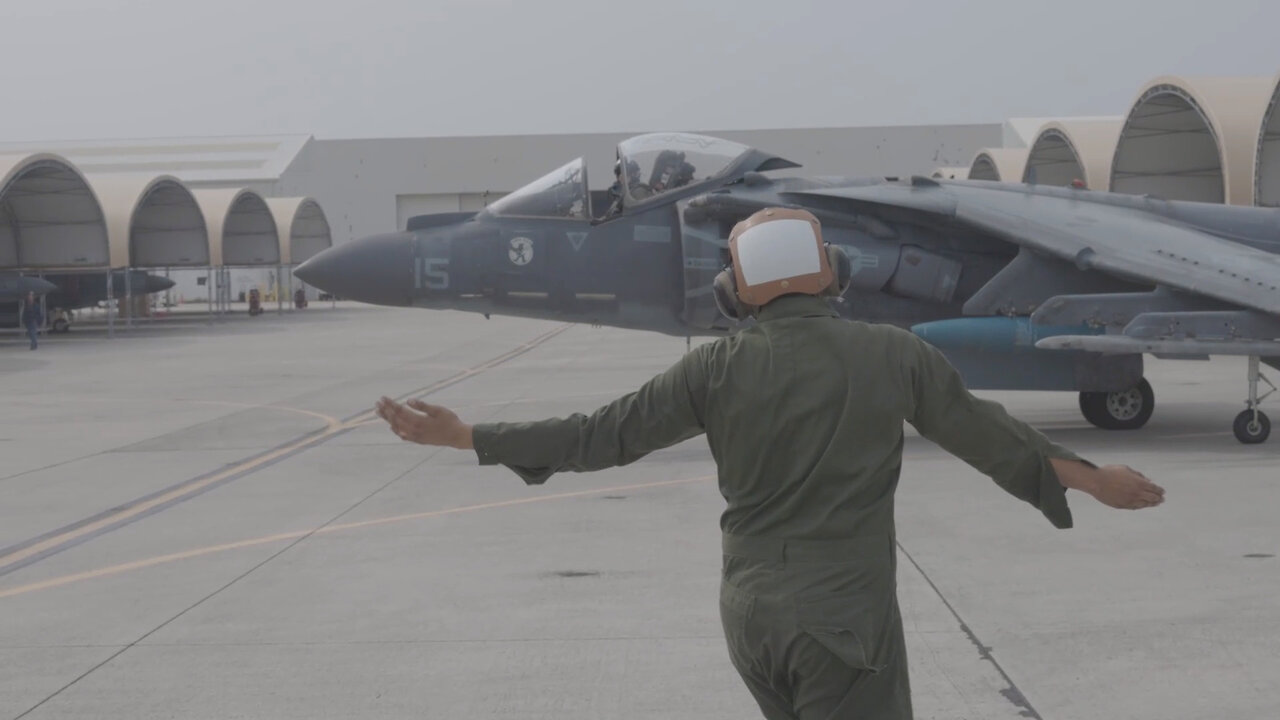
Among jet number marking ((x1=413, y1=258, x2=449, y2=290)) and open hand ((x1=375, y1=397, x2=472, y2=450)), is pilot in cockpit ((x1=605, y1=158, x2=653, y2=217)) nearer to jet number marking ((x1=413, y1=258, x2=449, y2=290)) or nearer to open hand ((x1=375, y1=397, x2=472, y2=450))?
jet number marking ((x1=413, y1=258, x2=449, y2=290))

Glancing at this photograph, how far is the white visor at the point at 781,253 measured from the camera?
3.54 meters

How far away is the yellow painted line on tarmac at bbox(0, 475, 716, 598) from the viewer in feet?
27.8

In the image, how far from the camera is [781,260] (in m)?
3.55

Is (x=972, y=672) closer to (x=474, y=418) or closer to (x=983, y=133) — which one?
(x=474, y=418)

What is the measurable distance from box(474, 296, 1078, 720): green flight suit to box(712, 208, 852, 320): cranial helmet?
0.15 feet

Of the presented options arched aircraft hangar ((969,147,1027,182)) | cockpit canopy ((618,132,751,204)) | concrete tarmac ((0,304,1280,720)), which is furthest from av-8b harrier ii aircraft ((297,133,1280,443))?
arched aircraft hangar ((969,147,1027,182))

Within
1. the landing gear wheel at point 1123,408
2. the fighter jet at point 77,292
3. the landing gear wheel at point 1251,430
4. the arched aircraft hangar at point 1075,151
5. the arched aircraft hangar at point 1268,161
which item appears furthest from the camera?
the fighter jet at point 77,292

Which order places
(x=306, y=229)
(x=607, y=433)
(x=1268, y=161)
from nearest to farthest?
1. (x=607, y=433)
2. (x=1268, y=161)
3. (x=306, y=229)

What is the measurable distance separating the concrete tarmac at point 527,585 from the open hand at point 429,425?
2.30m

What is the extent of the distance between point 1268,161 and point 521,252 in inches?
704

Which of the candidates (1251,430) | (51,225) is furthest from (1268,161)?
(51,225)

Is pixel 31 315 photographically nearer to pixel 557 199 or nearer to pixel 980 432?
pixel 557 199

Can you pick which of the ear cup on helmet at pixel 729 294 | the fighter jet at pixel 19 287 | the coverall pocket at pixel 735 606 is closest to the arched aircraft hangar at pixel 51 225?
the fighter jet at pixel 19 287

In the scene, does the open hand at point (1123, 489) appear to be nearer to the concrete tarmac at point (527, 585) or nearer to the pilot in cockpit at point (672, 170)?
the concrete tarmac at point (527, 585)
